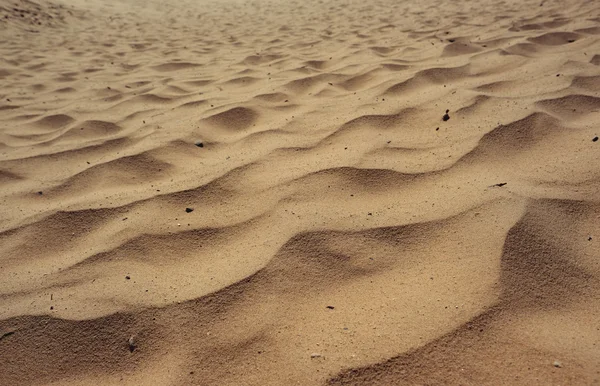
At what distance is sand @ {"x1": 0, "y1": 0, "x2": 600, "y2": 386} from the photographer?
0.92 metres

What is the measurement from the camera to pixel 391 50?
128 inches

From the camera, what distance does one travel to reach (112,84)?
3.11 meters

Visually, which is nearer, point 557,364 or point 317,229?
point 557,364

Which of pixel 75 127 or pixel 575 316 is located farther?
pixel 75 127

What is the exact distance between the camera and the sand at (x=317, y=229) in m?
0.92

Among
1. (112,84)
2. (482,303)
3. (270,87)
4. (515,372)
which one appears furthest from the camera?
(112,84)

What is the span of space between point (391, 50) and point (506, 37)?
0.87 m

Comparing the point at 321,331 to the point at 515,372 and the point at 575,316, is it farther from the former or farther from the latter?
the point at 575,316

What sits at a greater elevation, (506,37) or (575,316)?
(506,37)

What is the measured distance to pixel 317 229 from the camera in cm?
125

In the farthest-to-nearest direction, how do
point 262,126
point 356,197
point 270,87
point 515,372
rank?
point 270,87 → point 262,126 → point 356,197 → point 515,372

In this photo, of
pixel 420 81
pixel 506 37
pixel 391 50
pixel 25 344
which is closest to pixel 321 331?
pixel 25 344

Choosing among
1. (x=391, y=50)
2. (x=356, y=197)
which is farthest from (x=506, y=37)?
(x=356, y=197)

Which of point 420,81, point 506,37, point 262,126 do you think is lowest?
point 262,126
